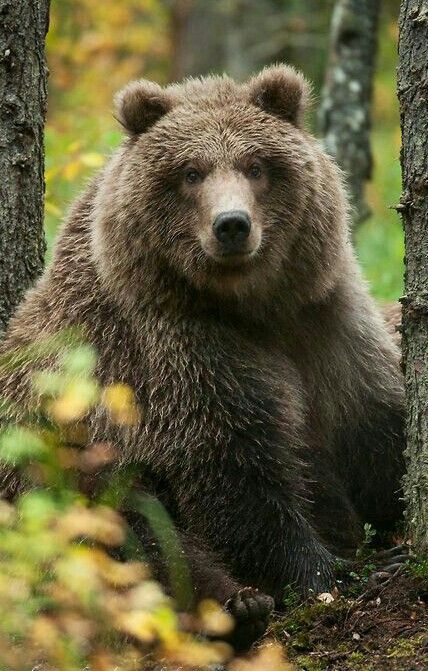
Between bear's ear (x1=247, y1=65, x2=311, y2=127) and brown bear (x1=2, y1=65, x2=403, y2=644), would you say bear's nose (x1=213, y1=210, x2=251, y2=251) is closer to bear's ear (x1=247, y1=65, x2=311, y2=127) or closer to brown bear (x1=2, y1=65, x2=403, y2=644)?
brown bear (x1=2, y1=65, x2=403, y2=644)

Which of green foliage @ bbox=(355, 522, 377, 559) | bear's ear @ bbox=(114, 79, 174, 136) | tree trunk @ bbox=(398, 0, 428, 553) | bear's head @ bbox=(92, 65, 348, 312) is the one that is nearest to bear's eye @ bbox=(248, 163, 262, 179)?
bear's head @ bbox=(92, 65, 348, 312)

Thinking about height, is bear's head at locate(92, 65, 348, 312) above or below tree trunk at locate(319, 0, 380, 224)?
below

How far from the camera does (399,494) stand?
Result: 6215 mm

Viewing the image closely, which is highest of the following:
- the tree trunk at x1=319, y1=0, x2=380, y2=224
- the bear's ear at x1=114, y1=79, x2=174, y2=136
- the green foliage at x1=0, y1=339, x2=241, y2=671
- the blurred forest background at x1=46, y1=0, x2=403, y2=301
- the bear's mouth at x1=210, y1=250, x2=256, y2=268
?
the blurred forest background at x1=46, y1=0, x2=403, y2=301

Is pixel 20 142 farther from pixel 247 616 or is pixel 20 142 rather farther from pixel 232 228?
pixel 247 616

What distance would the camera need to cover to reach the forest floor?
4598 mm

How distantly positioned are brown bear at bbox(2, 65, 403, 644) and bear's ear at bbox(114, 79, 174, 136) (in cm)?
1

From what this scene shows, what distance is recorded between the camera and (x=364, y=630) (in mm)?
4871

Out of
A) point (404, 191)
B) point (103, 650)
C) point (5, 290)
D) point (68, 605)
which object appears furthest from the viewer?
point (5, 290)

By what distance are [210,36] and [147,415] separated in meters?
15.2

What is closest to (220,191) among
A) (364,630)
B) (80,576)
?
(364,630)

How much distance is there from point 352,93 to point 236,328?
5004 mm

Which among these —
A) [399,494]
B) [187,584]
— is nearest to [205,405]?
[187,584]

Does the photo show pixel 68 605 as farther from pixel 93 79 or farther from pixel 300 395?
pixel 93 79
